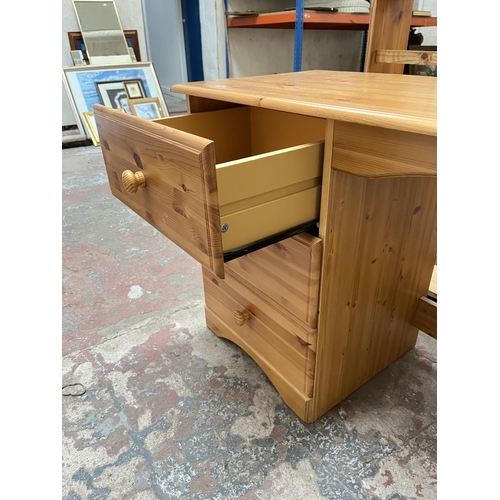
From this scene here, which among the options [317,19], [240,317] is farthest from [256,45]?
[240,317]

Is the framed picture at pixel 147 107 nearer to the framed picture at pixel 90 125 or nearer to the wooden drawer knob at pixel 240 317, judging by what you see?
the framed picture at pixel 90 125

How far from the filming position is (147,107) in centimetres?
346

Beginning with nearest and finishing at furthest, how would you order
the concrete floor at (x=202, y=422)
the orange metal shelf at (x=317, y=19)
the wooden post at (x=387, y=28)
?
the concrete floor at (x=202, y=422), the wooden post at (x=387, y=28), the orange metal shelf at (x=317, y=19)

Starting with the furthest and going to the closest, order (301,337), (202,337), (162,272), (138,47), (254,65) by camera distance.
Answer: (138,47)
(254,65)
(162,272)
(202,337)
(301,337)

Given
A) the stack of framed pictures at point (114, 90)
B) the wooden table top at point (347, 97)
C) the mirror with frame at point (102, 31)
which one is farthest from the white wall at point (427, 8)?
the wooden table top at point (347, 97)

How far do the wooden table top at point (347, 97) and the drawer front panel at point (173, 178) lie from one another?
0.64 feet

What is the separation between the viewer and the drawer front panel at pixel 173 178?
54cm

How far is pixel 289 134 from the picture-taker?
101 centimetres

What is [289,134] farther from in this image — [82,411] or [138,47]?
[138,47]

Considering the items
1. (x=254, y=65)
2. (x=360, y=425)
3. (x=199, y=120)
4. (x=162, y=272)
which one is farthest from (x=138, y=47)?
(x=360, y=425)

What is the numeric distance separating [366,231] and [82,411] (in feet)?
2.80

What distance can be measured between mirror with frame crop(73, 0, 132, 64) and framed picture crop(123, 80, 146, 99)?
242 millimetres

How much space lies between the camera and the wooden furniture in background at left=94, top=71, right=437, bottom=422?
0.57 metres

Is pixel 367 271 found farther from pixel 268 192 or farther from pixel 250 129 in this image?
pixel 250 129
